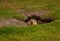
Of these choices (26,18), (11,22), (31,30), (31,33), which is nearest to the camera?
(31,33)

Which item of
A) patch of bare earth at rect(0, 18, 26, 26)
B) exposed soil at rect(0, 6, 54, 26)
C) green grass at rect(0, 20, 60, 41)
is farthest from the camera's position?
exposed soil at rect(0, 6, 54, 26)

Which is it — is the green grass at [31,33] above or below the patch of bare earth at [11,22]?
above

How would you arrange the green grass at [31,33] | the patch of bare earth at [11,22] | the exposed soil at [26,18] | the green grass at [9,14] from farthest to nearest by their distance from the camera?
the green grass at [9,14] → the exposed soil at [26,18] → the patch of bare earth at [11,22] → the green grass at [31,33]

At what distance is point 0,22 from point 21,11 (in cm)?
231

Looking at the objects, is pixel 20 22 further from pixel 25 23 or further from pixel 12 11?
pixel 12 11

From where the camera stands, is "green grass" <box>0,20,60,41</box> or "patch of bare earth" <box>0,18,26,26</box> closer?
"green grass" <box>0,20,60,41</box>

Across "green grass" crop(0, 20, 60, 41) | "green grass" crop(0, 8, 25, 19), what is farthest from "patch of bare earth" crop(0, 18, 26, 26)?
"green grass" crop(0, 20, 60, 41)

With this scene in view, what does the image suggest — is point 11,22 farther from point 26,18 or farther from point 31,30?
point 31,30

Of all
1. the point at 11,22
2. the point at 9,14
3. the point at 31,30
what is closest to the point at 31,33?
the point at 31,30

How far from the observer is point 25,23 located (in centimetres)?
1123

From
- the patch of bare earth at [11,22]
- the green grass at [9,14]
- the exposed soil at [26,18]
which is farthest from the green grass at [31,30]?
the patch of bare earth at [11,22]

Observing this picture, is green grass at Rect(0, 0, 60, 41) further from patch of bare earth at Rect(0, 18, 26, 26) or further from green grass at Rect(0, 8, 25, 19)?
patch of bare earth at Rect(0, 18, 26, 26)

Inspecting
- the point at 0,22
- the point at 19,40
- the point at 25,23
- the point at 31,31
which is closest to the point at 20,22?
the point at 25,23

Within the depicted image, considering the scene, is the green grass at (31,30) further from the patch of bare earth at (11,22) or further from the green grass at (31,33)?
the patch of bare earth at (11,22)
